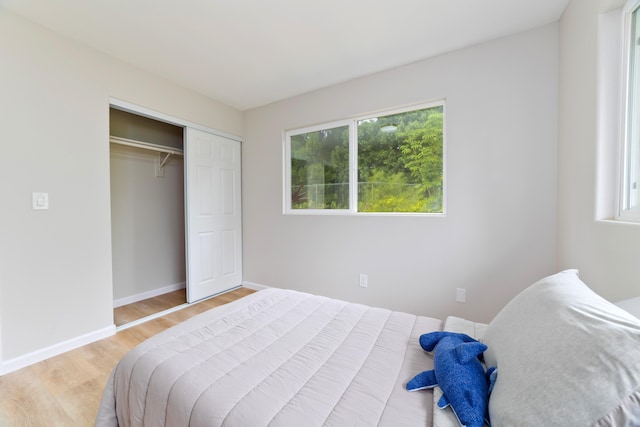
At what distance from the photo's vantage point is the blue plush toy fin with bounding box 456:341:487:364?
865mm

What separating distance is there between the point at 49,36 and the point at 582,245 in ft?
12.8

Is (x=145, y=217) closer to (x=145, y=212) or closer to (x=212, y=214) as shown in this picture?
(x=145, y=212)

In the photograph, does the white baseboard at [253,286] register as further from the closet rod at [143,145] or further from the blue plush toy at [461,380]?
the blue plush toy at [461,380]

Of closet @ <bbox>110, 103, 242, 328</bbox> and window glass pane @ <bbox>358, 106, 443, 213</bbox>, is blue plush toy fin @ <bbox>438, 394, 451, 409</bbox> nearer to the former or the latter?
window glass pane @ <bbox>358, 106, 443, 213</bbox>

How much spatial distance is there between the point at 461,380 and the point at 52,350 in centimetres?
277

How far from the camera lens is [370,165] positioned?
2711 millimetres

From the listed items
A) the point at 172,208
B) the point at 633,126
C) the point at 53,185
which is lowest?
the point at 172,208

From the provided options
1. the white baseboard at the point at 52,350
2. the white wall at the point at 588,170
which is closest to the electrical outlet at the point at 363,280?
the white wall at the point at 588,170

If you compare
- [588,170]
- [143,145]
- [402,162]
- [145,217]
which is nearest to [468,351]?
[588,170]

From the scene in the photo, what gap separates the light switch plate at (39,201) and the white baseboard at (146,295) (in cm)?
147

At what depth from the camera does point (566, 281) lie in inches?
38.5

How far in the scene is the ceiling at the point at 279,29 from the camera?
1736 mm


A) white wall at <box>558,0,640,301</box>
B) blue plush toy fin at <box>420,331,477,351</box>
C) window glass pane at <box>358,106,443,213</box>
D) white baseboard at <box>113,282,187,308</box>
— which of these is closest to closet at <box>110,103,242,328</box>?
white baseboard at <box>113,282,187,308</box>

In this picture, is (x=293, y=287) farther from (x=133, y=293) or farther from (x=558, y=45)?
(x=558, y=45)
